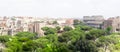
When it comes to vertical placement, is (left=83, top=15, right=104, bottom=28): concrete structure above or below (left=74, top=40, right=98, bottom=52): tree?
below

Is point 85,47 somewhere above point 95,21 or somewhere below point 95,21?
above

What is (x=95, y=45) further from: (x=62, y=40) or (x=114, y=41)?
(x=62, y=40)

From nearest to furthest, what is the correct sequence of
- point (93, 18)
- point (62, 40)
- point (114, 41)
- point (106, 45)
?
point (106, 45), point (114, 41), point (62, 40), point (93, 18)

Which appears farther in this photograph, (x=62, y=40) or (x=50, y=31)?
(x=50, y=31)

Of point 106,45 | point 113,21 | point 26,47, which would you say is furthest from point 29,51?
point 113,21

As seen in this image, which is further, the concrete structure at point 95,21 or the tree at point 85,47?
the concrete structure at point 95,21

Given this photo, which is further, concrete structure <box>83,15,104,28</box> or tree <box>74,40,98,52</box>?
concrete structure <box>83,15,104,28</box>

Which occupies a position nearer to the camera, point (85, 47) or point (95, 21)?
point (85, 47)

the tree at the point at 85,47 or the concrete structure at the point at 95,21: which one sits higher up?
the tree at the point at 85,47

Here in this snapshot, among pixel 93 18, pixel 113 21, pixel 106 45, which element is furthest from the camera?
pixel 93 18
